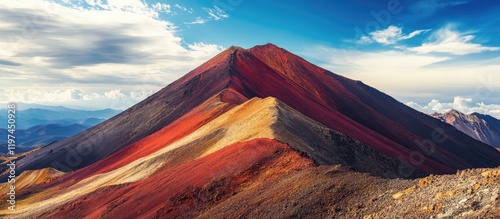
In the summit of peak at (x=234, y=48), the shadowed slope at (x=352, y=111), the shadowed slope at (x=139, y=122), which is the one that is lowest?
the shadowed slope at (x=139, y=122)

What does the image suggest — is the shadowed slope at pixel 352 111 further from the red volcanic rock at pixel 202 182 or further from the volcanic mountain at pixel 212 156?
the red volcanic rock at pixel 202 182

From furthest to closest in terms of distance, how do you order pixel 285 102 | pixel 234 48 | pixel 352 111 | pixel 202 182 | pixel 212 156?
pixel 234 48
pixel 352 111
pixel 285 102
pixel 212 156
pixel 202 182

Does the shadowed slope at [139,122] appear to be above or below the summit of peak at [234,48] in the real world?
below

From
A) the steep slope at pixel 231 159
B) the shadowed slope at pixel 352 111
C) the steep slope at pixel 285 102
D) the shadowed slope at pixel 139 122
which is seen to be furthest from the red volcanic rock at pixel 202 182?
the shadowed slope at pixel 139 122

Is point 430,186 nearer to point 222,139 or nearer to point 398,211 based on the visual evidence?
point 398,211

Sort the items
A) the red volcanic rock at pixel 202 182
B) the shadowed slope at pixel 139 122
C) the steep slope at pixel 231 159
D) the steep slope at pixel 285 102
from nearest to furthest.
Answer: the red volcanic rock at pixel 202 182
the steep slope at pixel 231 159
the steep slope at pixel 285 102
the shadowed slope at pixel 139 122

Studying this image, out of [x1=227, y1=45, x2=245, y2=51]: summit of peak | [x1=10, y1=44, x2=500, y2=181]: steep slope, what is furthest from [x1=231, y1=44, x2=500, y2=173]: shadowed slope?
[x1=227, y1=45, x2=245, y2=51]: summit of peak

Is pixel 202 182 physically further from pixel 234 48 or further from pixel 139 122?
pixel 234 48

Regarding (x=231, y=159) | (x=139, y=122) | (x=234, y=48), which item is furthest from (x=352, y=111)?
(x=231, y=159)

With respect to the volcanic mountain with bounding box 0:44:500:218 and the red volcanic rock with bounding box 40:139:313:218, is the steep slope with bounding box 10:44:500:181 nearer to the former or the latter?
the volcanic mountain with bounding box 0:44:500:218
